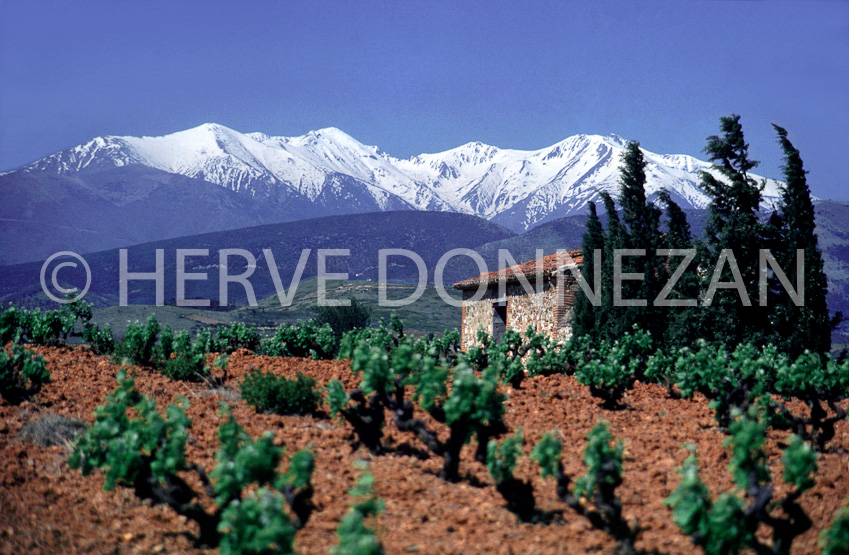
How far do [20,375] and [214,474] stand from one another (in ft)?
14.6

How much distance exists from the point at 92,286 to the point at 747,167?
174399 millimetres

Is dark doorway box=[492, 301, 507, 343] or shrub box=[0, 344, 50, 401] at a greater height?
dark doorway box=[492, 301, 507, 343]

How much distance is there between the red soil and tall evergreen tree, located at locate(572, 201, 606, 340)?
8.16 m

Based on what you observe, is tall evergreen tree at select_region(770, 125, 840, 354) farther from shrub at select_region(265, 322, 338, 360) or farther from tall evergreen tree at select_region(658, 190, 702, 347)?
shrub at select_region(265, 322, 338, 360)

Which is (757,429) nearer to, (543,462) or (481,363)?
(543,462)

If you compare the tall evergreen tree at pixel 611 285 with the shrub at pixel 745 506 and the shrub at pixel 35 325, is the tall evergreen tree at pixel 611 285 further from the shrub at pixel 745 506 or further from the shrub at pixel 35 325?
the shrub at pixel 745 506

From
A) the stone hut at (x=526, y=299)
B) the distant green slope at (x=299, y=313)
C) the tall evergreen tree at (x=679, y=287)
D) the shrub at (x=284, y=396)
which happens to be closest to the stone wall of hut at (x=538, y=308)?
the stone hut at (x=526, y=299)

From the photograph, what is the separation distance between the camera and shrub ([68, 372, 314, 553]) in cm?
408

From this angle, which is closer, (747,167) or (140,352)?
(140,352)

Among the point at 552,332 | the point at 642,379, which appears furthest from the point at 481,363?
the point at 552,332

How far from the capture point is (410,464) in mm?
6078

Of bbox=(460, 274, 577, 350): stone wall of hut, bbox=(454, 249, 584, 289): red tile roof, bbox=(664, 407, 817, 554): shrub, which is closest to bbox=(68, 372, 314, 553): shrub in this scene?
bbox=(664, 407, 817, 554): shrub

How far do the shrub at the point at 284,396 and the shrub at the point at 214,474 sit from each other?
63.7 inches

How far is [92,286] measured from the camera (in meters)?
169
